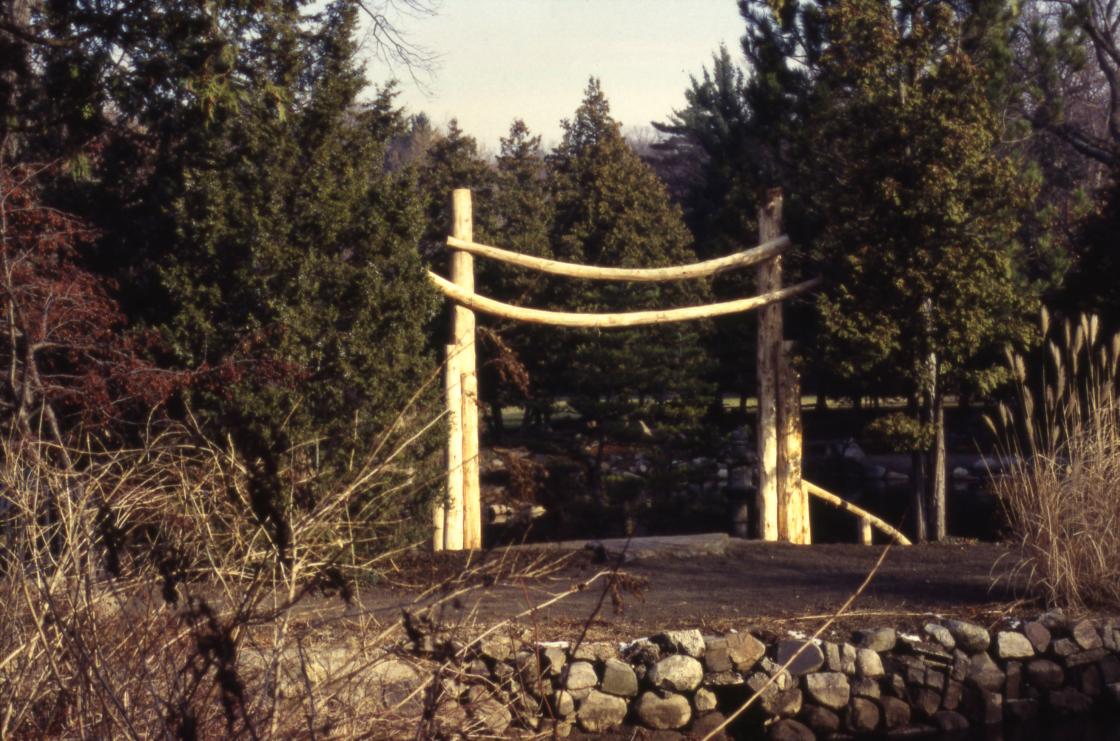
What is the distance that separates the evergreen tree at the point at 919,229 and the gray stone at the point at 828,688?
151 inches

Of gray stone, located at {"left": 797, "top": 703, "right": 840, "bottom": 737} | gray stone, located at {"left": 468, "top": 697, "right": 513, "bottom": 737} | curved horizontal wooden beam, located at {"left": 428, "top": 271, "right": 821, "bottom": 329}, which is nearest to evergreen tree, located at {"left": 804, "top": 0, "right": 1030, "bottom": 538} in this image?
curved horizontal wooden beam, located at {"left": 428, "top": 271, "right": 821, "bottom": 329}

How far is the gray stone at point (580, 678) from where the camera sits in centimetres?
676

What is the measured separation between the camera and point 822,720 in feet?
23.5

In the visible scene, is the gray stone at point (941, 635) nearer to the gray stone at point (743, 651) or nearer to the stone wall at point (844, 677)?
the stone wall at point (844, 677)

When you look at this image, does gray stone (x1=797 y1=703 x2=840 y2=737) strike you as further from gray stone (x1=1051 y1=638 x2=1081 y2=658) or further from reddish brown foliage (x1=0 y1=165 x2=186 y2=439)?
reddish brown foliage (x1=0 y1=165 x2=186 y2=439)

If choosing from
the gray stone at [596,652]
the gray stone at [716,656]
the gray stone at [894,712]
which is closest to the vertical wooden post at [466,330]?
the gray stone at [596,652]

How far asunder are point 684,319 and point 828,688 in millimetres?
3832

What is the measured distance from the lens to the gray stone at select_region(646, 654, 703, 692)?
688 cm

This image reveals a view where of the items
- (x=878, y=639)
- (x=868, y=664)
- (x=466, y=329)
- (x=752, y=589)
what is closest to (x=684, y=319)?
(x=466, y=329)

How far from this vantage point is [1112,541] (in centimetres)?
735

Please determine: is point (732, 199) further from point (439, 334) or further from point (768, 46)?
point (439, 334)

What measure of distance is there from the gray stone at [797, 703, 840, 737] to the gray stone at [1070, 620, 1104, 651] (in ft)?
5.01

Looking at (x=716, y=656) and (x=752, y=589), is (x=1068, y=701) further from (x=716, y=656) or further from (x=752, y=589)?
(x=716, y=656)

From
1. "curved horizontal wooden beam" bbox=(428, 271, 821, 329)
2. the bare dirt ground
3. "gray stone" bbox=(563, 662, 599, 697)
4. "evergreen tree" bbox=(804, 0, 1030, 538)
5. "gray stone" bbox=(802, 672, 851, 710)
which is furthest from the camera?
"evergreen tree" bbox=(804, 0, 1030, 538)
